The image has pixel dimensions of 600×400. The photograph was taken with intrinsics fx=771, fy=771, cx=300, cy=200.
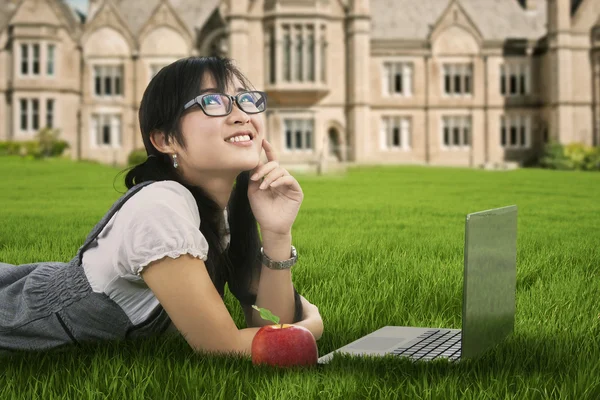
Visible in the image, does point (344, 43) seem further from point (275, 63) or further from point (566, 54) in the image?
point (566, 54)

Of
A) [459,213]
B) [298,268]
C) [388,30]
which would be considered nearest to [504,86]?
[388,30]

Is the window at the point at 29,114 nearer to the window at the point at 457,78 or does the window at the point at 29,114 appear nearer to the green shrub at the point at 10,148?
the green shrub at the point at 10,148

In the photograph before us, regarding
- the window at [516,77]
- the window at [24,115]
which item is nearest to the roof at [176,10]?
the window at [24,115]

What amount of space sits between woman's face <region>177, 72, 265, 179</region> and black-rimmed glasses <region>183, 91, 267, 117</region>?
3 cm

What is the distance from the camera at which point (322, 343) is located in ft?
12.3

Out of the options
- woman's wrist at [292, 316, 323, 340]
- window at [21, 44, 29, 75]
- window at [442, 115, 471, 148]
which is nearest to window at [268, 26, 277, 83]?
window at [442, 115, 471, 148]

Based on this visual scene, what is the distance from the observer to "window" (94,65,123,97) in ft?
133

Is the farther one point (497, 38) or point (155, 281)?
point (497, 38)

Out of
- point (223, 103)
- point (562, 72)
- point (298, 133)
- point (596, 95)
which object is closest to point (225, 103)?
point (223, 103)

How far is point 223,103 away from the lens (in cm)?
327

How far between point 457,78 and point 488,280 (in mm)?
40465

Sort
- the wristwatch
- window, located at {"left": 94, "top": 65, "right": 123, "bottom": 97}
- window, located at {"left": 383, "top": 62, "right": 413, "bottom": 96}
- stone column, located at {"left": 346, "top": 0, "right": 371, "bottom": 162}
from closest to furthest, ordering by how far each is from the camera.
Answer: the wristwatch, stone column, located at {"left": 346, "top": 0, "right": 371, "bottom": 162}, window, located at {"left": 94, "top": 65, "right": 123, "bottom": 97}, window, located at {"left": 383, "top": 62, "right": 413, "bottom": 96}

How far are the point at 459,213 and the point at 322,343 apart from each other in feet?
28.6

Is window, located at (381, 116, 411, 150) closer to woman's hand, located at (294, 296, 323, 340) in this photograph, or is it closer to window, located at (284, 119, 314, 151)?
window, located at (284, 119, 314, 151)
